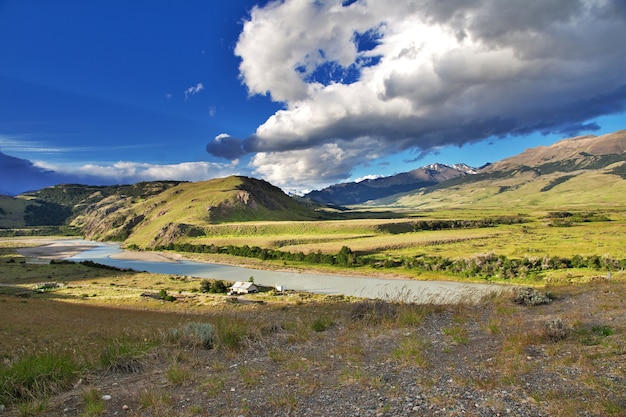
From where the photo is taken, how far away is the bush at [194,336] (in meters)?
10.2

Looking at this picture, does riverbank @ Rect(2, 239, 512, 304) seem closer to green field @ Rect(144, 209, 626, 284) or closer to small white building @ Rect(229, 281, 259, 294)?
green field @ Rect(144, 209, 626, 284)

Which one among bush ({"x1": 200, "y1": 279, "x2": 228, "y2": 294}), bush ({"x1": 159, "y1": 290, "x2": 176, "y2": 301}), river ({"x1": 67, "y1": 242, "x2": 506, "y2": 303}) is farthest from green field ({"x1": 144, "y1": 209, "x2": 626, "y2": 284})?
bush ({"x1": 159, "y1": 290, "x2": 176, "y2": 301})

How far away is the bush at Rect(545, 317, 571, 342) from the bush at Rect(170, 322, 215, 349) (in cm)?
921

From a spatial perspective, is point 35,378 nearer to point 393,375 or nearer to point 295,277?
point 393,375

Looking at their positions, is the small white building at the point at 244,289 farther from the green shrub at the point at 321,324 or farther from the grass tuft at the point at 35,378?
the grass tuft at the point at 35,378

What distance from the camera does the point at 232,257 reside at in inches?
4815

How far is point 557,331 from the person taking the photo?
28.6 feet

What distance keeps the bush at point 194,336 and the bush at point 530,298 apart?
1235 cm

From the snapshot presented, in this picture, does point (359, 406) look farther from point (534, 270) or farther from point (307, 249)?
point (307, 249)

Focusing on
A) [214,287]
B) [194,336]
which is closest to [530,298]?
[194,336]

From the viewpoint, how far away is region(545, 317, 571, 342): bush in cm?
868

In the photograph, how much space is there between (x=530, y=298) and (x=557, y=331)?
626 cm

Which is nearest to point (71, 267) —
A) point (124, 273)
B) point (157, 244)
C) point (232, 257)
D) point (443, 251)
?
point (124, 273)

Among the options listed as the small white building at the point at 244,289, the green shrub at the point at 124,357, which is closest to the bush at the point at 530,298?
the green shrub at the point at 124,357
